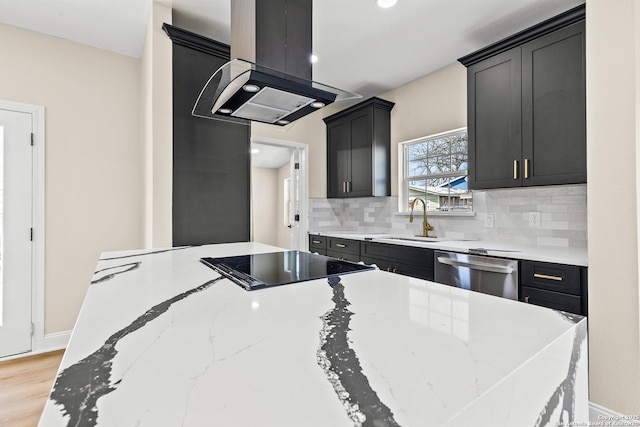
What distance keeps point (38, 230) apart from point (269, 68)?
260 centimetres

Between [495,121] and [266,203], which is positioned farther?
[266,203]

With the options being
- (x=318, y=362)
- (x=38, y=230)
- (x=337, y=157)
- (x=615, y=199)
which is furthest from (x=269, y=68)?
(x=337, y=157)

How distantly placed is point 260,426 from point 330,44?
9.77ft

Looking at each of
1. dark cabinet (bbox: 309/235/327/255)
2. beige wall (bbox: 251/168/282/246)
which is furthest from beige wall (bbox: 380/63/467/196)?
beige wall (bbox: 251/168/282/246)

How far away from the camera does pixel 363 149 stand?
3.82 m

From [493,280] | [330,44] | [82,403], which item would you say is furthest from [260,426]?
[330,44]

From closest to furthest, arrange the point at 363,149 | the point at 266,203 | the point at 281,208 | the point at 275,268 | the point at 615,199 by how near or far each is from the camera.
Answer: the point at 275,268, the point at 615,199, the point at 363,149, the point at 281,208, the point at 266,203

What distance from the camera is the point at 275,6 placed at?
1537mm

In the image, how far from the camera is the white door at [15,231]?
256cm

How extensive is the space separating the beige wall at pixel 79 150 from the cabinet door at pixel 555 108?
10.9 feet

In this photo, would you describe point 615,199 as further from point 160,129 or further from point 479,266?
point 160,129

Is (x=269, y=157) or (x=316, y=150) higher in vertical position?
(x=269, y=157)

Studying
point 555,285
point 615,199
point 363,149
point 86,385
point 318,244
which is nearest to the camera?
Result: point 86,385

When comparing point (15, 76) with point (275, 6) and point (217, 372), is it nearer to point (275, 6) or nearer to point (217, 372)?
point (275, 6)
